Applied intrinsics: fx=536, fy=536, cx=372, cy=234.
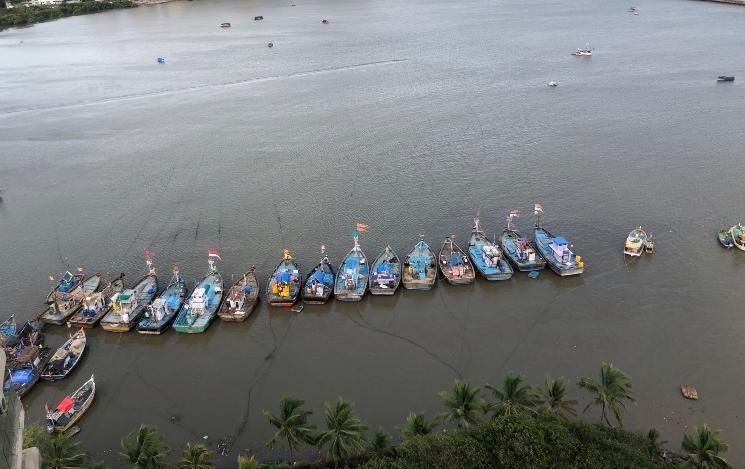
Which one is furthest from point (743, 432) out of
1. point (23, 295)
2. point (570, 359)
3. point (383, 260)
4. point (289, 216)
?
point (23, 295)

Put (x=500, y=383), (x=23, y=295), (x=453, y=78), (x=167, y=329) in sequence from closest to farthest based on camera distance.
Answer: (x=500, y=383)
(x=167, y=329)
(x=23, y=295)
(x=453, y=78)

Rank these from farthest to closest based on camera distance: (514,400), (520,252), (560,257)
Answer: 1. (520,252)
2. (560,257)
3. (514,400)

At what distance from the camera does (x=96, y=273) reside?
40.9 meters

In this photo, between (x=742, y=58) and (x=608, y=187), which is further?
(x=742, y=58)

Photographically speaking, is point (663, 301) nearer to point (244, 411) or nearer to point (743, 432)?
point (743, 432)

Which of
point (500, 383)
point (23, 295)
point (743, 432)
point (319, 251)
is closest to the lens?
point (743, 432)

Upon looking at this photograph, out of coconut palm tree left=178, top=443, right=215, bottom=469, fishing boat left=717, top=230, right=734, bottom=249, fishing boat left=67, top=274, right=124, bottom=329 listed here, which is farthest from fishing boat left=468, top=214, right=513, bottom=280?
fishing boat left=67, top=274, right=124, bottom=329

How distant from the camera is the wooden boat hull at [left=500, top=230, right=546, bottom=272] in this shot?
1521 inches

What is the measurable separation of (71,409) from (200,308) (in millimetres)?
9519

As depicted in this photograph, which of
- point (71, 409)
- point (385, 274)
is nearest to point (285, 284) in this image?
point (385, 274)

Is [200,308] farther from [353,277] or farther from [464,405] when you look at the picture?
[464,405]

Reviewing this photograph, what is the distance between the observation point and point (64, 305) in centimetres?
3569

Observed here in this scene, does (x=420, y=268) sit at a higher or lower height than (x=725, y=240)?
higher

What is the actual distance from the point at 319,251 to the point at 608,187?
28190 mm
